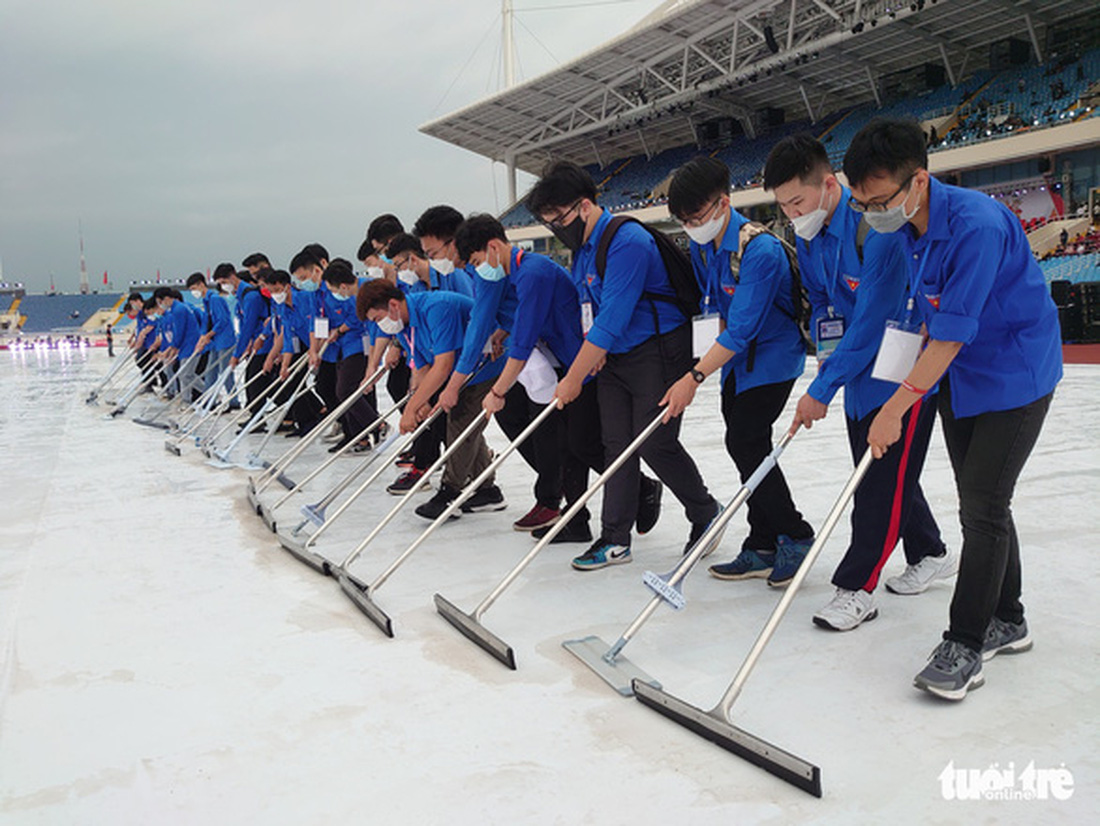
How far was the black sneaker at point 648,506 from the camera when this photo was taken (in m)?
3.64

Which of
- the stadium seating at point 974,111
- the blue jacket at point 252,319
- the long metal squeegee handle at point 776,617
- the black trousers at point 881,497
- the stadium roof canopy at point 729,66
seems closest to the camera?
the long metal squeegee handle at point 776,617

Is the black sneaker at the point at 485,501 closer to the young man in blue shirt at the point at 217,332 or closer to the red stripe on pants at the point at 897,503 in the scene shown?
the red stripe on pants at the point at 897,503

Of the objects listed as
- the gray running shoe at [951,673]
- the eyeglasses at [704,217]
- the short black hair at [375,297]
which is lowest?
the gray running shoe at [951,673]

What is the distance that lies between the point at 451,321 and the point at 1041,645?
2744 millimetres

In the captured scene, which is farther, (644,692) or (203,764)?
(644,692)

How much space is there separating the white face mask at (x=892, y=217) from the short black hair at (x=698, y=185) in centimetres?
83

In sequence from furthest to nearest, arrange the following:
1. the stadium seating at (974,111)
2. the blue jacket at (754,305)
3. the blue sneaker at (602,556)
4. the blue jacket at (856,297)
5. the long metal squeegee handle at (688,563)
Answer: the stadium seating at (974,111)
the blue sneaker at (602,556)
the blue jacket at (754,305)
the blue jacket at (856,297)
the long metal squeegee handle at (688,563)

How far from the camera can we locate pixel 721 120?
28406 millimetres

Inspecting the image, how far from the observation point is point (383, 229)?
566 centimetres

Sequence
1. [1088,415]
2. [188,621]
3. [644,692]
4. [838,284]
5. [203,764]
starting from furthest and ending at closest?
[1088,415]
[188,621]
[838,284]
[644,692]
[203,764]

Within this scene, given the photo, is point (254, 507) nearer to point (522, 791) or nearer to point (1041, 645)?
point (522, 791)

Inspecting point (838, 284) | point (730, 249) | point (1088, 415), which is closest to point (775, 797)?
point (838, 284)

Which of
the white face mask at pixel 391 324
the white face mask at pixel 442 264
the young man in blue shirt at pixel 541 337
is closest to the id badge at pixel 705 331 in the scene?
the young man in blue shirt at pixel 541 337

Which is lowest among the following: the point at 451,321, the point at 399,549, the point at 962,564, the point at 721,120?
the point at 399,549
